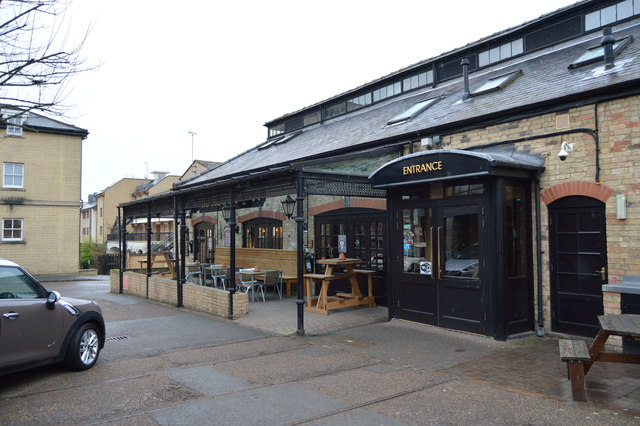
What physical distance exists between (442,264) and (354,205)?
11.8 feet

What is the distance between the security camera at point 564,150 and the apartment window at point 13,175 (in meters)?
24.6

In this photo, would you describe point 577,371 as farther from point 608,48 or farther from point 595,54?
point 595,54

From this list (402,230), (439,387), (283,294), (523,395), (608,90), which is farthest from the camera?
(283,294)

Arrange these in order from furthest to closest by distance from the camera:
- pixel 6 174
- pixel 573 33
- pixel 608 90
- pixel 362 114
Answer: pixel 6 174, pixel 362 114, pixel 573 33, pixel 608 90

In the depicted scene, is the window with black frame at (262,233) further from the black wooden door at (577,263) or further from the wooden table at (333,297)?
the black wooden door at (577,263)

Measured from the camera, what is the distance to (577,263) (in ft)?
24.3

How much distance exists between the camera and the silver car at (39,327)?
515cm

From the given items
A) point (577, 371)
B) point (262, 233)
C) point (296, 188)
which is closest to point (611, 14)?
point (296, 188)

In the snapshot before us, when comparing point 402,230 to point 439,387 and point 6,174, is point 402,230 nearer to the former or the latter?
point 439,387

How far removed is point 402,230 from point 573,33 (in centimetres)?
650

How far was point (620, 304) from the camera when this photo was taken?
20.8 ft

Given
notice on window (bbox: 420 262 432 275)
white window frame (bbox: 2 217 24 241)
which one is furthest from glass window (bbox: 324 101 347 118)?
white window frame (bbox: 2 217 24 241)

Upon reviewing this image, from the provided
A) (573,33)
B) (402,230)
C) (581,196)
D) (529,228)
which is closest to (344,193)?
(402,230)

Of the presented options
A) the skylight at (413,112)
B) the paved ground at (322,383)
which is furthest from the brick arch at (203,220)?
the paved ground at (322,383)
